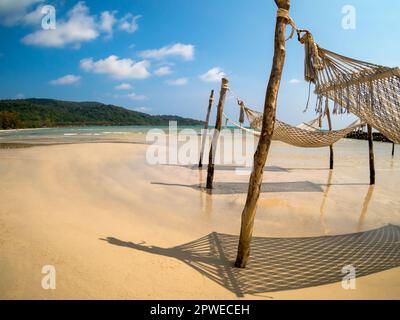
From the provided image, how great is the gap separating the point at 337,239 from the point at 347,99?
1.97 metres

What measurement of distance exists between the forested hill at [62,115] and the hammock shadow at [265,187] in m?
32.0

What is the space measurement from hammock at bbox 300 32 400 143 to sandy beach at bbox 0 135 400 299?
153 cm

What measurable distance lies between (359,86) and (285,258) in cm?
257

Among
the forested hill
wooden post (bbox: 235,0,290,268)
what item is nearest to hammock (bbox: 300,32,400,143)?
wooden post (bbox: 235,0,290,268)

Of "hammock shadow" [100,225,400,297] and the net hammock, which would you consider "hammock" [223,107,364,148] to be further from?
"hammock shadow" [100,225,400,297]

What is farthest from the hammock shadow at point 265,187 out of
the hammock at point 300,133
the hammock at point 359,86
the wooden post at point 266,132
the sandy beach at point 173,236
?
the wooden post at point 266,132

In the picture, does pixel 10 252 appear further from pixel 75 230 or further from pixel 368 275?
pixel 368 275

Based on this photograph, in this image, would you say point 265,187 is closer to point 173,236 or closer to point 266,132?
point 173,236

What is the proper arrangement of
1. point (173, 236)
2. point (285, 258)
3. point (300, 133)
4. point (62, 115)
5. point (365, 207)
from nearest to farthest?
point (285, 258) < point (173, 236) < point (365, 207) < point (300, 133) < point (62, 115)

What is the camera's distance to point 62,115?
53.1 meters

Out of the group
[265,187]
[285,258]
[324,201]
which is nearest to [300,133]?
[265,187]

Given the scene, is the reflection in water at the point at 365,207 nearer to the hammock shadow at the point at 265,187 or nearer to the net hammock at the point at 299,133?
the hammock shadow at the point at 265,187

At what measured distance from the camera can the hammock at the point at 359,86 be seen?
3320mm

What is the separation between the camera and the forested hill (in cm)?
3590
